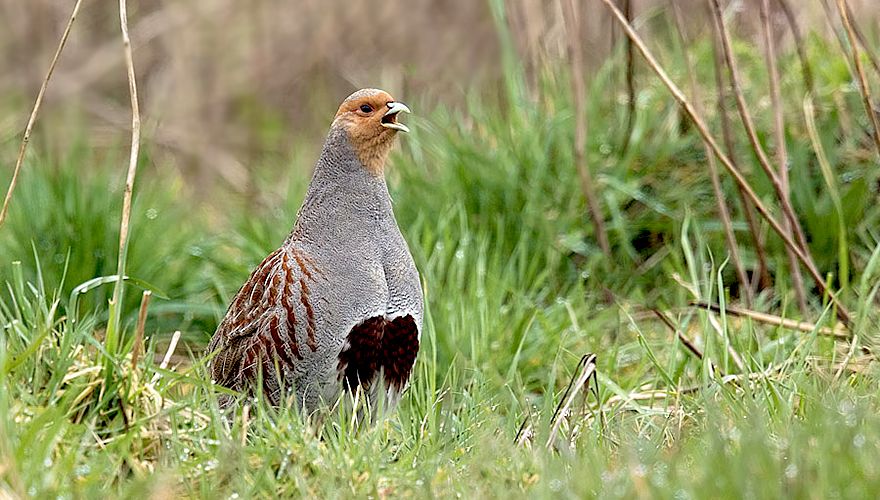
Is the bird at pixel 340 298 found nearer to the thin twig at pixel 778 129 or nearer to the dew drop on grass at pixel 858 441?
the dew drop on grass at pixel 858 441

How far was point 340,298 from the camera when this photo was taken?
3.21 meters

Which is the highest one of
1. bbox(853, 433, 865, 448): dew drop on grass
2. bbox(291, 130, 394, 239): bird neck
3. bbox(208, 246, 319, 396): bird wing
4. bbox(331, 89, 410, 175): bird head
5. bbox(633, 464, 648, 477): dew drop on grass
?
bbox(331, 89, 410, 175): bird head

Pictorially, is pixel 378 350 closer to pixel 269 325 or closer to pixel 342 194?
pixel 269 325

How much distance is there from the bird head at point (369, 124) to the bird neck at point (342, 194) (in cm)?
2

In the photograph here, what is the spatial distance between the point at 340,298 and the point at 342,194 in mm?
322

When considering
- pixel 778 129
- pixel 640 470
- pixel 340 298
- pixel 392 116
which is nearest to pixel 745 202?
pixel 778 129

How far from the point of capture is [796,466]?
2.13m

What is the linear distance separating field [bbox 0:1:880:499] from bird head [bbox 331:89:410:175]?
2.09ft

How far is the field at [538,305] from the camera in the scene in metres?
2.46

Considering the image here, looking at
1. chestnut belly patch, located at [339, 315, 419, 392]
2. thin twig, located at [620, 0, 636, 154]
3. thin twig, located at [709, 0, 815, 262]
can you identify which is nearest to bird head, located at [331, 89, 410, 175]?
chestnut belly patch, located at [339, 315, 419, 392]

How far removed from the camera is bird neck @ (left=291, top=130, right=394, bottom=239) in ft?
11.0

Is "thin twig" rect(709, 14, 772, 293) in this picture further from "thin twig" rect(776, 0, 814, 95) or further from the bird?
the bird

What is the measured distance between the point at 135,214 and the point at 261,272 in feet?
5.71

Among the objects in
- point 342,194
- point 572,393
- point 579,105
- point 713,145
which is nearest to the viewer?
point 572,393
